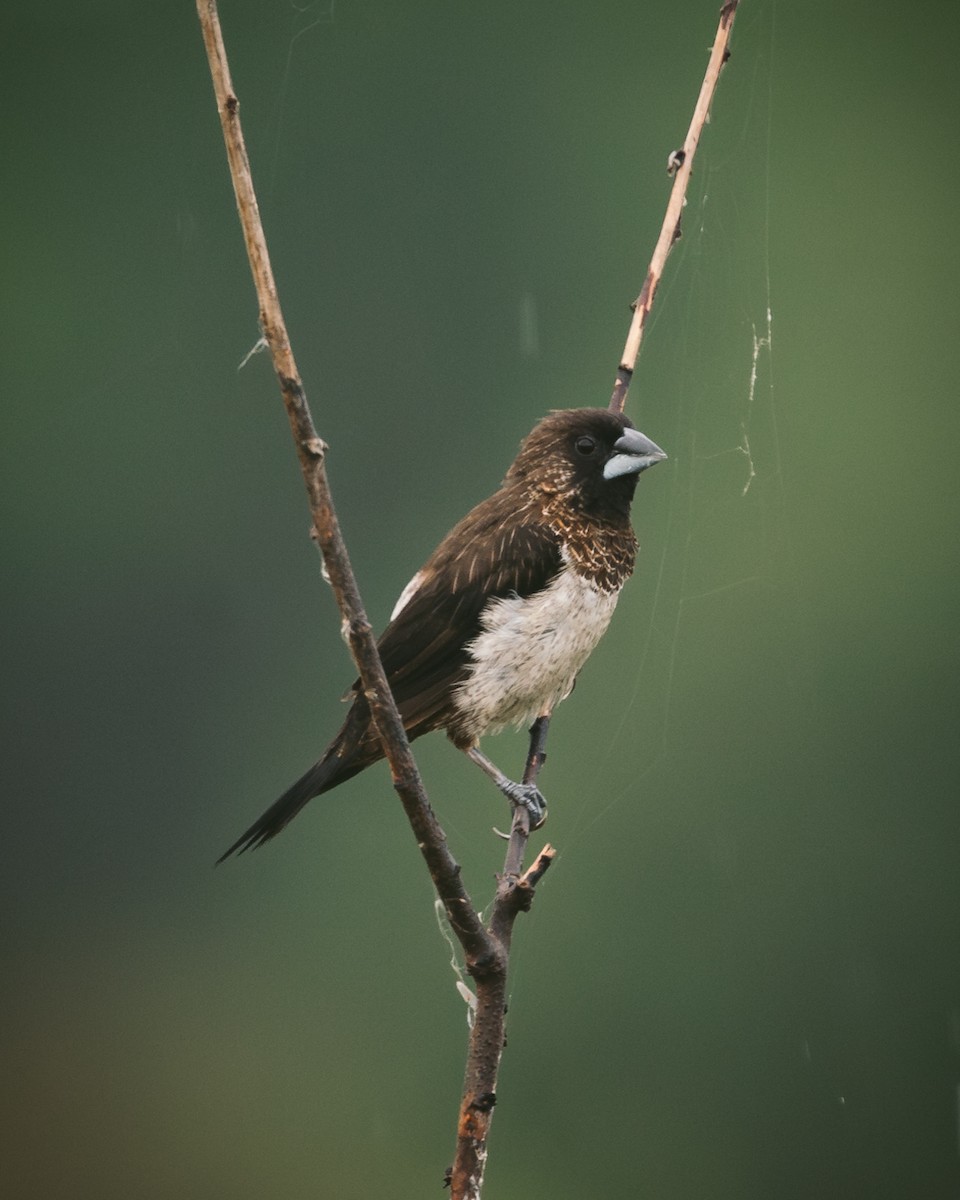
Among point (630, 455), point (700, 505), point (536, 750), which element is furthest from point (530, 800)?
point (700, 505)

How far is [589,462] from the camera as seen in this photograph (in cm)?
351

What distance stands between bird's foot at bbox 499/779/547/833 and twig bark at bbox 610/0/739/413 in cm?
74

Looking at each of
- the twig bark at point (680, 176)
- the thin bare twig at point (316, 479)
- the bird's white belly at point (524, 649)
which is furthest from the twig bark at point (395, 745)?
the twig bark at point (680, 176)

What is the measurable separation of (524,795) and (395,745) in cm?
85

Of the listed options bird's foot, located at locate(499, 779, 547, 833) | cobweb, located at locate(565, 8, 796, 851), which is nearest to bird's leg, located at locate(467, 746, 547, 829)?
A: bird's foot, located at locate(499, 779, 547, 833)

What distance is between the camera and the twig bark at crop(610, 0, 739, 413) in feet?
9.02

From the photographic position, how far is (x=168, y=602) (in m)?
10.2

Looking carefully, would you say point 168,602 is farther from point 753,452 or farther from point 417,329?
point 753,452

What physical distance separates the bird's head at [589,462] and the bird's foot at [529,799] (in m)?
0.63

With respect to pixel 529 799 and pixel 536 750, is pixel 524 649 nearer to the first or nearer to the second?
pixel 536 750

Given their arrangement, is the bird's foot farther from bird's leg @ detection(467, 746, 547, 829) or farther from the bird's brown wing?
the bird's brown wing

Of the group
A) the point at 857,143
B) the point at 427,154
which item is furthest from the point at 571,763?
the point at 857,143

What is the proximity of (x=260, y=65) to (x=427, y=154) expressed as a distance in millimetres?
1833

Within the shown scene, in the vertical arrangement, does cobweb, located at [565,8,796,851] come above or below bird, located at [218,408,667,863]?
below
